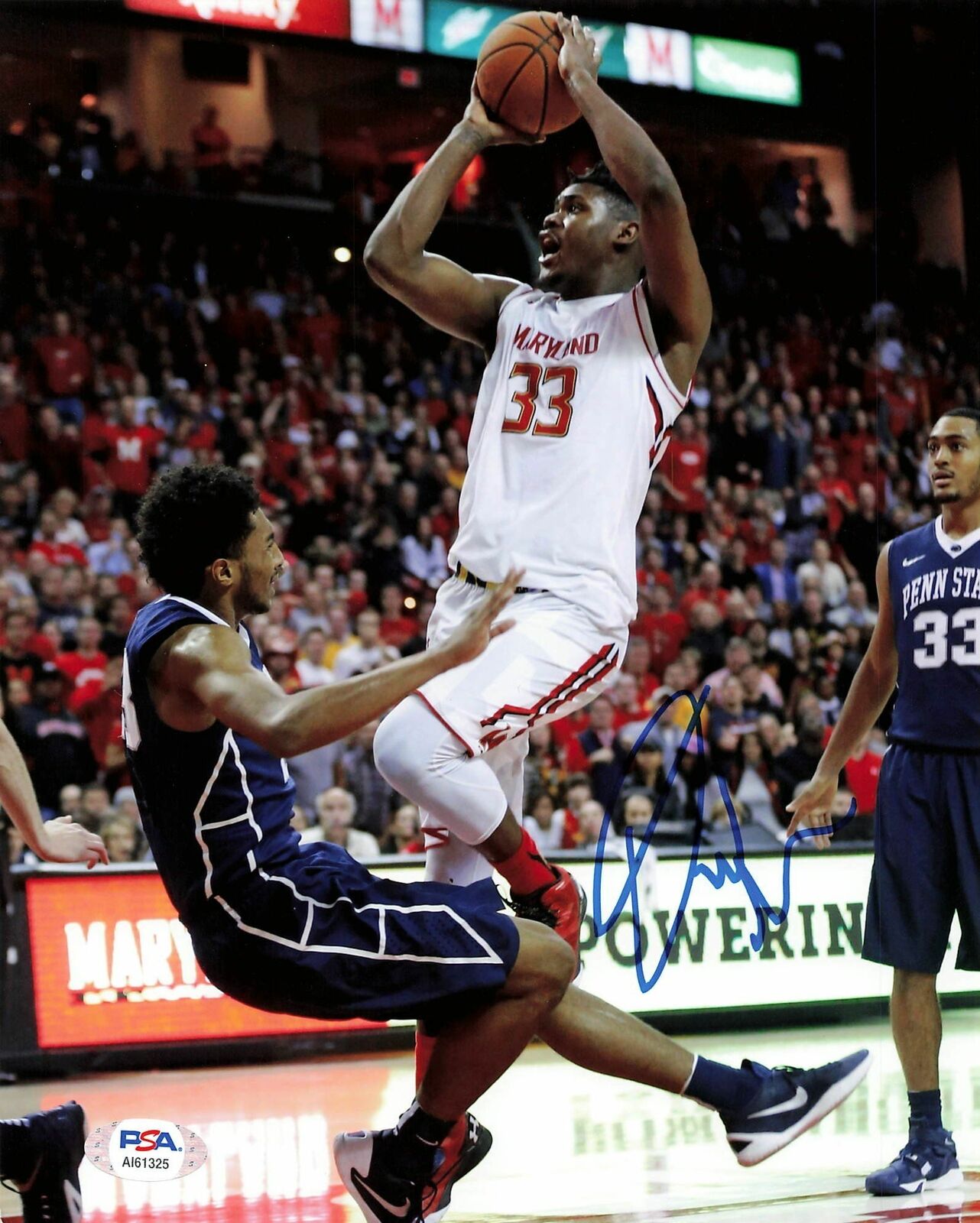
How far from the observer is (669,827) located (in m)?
7.76

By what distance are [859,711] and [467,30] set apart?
5.67m

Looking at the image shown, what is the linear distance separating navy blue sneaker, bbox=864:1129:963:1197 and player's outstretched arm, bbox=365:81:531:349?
226 cm

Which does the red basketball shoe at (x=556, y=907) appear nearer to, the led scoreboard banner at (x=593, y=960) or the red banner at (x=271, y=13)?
the led scoreboard banner at (x=593, y=960)

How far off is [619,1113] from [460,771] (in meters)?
2.19

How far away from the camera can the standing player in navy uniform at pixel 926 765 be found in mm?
4203

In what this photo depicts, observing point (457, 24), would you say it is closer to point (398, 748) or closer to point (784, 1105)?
point (398, 748)

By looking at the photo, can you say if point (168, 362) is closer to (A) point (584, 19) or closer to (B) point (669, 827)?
(A) point (584, 19)

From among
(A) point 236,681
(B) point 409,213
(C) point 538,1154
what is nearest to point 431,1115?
(A) point 236,681

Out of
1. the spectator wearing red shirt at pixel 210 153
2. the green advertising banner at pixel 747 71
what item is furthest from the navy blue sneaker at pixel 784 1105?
the spectator wearing red shirt at pixel 210 153

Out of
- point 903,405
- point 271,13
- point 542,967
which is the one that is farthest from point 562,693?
point 903,405

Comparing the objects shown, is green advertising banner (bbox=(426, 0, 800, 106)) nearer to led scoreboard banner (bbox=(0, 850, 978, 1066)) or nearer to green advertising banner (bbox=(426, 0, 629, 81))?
green advertising banner (bbox=(426, 0, 629, 81))

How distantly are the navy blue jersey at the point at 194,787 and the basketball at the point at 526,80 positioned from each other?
4.90ft
